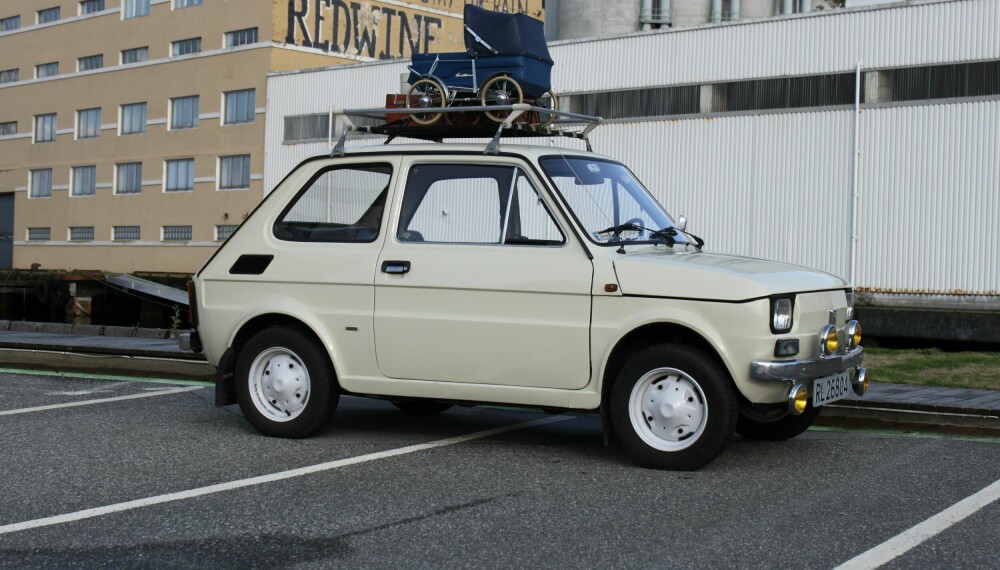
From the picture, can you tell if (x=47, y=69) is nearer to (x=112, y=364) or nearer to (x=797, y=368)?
(x=112, y=364)

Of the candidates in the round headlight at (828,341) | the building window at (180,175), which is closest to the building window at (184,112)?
the building window at (180,175)

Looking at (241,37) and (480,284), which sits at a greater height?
(241,37)

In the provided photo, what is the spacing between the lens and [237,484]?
6520 mm

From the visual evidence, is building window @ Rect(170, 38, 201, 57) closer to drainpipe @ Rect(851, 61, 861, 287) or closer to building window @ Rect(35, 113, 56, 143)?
building window @ Rect(35, 113, 56, 143)

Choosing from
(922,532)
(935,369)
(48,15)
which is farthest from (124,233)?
(922,532)

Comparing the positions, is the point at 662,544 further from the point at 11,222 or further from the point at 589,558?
the point at 11,222

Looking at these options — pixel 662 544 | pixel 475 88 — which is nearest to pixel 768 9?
pixel 475 88

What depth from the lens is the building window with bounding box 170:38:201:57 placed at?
160 feet

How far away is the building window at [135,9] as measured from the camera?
50875 mm

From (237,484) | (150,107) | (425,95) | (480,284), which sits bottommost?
(237,484)

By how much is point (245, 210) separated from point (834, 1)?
36880 mm

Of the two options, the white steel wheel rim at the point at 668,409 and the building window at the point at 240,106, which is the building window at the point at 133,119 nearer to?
the building window at the point at 240,106

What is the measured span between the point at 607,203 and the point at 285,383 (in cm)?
246

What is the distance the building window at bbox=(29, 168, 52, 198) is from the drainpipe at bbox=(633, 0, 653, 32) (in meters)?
31.0
